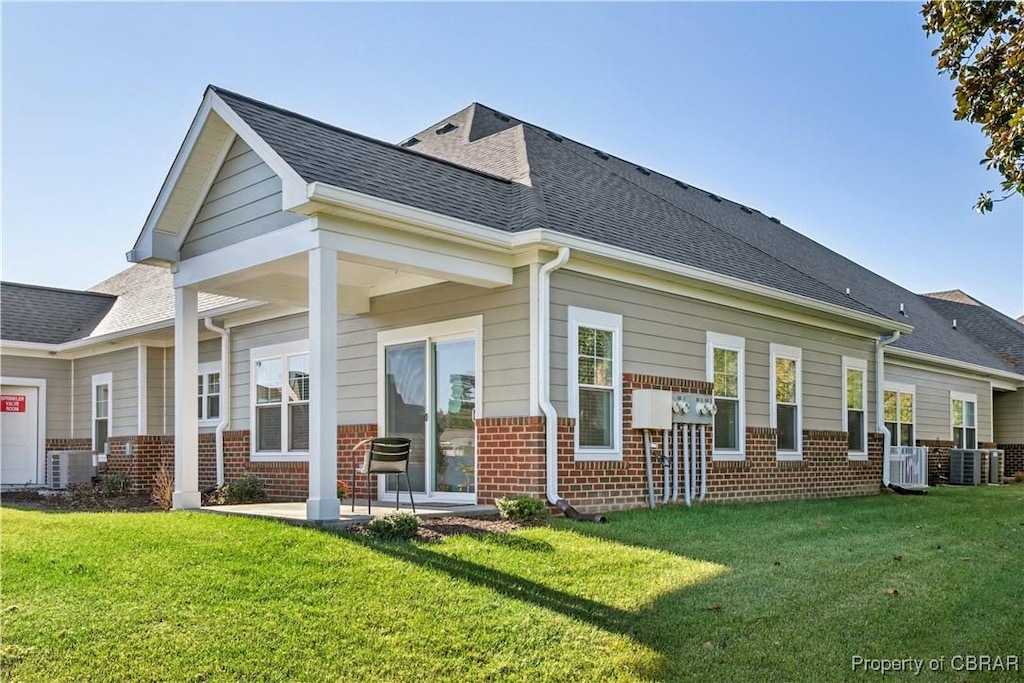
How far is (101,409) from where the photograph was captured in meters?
18.1

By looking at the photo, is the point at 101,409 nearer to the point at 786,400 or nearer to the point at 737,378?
the point at 737,378

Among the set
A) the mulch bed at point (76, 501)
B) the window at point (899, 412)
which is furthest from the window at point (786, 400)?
the mulch bed at point (76, 501)

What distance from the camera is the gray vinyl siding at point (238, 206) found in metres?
9.62

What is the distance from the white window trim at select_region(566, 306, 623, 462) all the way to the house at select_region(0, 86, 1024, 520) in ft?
Result: 0.10

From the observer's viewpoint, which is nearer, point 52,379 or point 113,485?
point 113,485

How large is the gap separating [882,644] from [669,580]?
5.63ft

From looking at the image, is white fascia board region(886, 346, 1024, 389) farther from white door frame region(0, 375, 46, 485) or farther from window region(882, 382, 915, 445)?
white door frame region(0, 375, 46, 485)

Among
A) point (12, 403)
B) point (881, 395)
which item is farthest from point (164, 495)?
point (881, 395)

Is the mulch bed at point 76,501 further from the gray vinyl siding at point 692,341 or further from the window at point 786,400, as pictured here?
the window at point 786,400

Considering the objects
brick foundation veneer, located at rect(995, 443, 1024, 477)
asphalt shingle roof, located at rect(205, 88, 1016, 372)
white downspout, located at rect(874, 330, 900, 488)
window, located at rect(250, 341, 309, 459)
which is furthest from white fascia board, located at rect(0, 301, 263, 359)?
brick foundation veneer, located at rect(995, 443, 1024, 477)

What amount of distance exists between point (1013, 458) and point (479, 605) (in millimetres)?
21699

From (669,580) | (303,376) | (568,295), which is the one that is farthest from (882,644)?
(303,376)

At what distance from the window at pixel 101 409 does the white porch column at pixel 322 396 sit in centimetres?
1079

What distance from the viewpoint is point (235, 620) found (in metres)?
5.84
